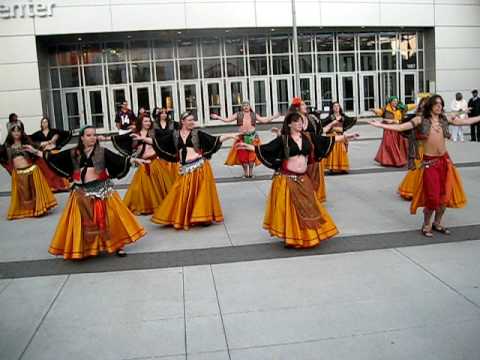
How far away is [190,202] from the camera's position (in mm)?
7770

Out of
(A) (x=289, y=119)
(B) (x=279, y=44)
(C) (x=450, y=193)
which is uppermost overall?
(B) (x=279, y=44)

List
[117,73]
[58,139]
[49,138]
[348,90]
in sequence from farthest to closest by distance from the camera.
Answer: [348,90]
[117,73]
[49,138]
[58,139]

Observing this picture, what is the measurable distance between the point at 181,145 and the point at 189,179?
19.9 inches

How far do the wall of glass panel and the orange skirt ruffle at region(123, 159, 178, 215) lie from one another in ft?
65.6

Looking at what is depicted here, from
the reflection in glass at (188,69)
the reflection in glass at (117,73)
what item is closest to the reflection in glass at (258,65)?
the reflection in glass at (188,69)

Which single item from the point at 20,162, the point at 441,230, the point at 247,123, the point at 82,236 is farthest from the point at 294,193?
the point at 247,123

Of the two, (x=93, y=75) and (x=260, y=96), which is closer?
(x=93, y=75)

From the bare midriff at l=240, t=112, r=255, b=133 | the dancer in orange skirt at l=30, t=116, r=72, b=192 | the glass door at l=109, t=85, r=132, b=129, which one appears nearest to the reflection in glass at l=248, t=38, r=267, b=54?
the glass door at l=109, t=85, r=132, b=129

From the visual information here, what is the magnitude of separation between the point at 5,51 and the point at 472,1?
2346cm

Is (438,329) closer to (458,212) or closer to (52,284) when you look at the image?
(52,284)

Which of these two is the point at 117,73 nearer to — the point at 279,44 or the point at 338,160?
the point at 279,44

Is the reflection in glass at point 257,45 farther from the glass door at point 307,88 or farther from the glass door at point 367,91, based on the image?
the glass door at point 367,91

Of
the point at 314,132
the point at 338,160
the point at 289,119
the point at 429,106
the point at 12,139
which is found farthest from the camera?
the point at 338,160

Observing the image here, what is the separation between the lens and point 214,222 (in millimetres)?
8102
